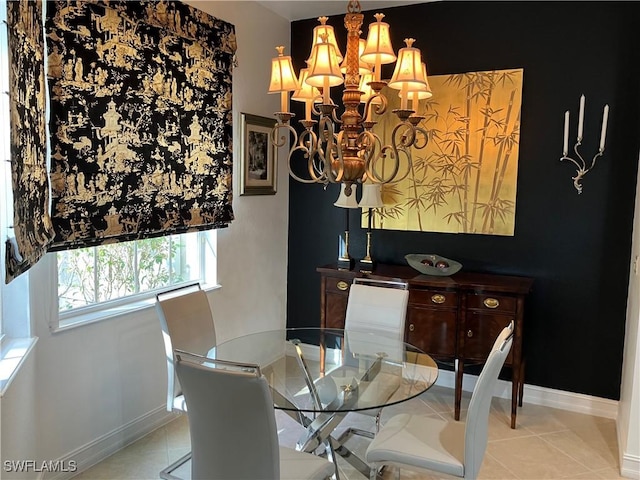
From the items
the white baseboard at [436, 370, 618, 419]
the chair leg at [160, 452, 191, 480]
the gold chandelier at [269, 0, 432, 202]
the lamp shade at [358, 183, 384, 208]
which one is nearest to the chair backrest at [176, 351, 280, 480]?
the chair leg at [160, 452, 191, 480]

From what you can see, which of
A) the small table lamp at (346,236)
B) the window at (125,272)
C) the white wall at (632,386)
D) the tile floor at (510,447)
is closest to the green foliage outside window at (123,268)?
the window at (125,272)

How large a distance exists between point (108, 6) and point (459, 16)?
243 cm

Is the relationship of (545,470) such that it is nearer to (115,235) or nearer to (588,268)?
(588,268)

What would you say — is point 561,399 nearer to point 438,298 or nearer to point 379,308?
point 438,298

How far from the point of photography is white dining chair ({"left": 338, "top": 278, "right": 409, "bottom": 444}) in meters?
3.11

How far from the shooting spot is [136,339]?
3.04 m

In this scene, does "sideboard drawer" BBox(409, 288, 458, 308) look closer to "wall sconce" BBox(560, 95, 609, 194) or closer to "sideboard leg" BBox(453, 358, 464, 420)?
"sideboard leg" BBox(453, 358, 464, 420)

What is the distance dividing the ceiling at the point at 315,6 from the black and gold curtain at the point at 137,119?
665mm

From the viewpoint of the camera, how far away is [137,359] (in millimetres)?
3061

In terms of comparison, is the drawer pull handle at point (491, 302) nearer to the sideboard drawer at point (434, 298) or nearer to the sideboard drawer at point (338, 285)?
the sideboard drawer at point (434, 298)

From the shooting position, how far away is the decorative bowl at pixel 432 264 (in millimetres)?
3598

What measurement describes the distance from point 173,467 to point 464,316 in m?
2.00

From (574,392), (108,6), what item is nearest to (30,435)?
(108,6)

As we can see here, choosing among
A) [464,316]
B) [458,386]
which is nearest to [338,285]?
[464,316]
